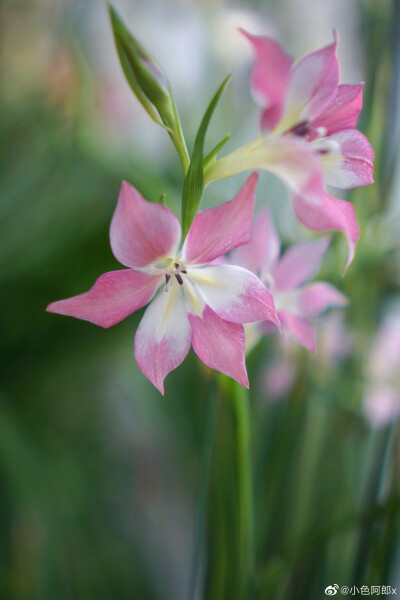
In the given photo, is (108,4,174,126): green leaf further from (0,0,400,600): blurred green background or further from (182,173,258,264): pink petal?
(0,0,400,600): blurred green background

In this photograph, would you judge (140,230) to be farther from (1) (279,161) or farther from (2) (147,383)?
(2) (147,383)

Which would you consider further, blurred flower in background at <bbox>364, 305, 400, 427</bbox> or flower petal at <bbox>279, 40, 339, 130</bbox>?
blurred flower in background at <bbox>364, 305, 400, 427</bbox>

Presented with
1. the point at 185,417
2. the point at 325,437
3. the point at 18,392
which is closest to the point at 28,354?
the point at 18,392

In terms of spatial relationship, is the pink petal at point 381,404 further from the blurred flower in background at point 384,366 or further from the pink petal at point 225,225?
the pink petal at point 225,225

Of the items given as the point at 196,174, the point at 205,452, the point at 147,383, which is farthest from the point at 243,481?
the point at 147,383

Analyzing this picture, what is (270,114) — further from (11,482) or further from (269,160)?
(11,482)

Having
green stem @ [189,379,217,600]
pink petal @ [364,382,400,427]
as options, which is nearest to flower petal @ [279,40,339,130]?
green stem @ [189,379,217,600]

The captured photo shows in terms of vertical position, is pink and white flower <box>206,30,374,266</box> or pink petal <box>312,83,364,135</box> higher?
pink petal <box>312,83,364,135</box>
